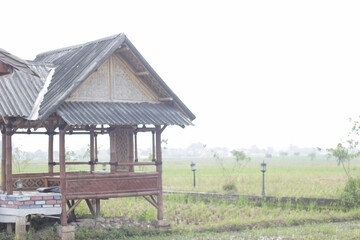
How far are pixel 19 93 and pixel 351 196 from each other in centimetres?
996

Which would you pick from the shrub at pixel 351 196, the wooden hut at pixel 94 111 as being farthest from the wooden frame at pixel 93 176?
the shrub at pixel 351 196

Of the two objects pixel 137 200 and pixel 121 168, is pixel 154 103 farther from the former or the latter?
pixel 137 200

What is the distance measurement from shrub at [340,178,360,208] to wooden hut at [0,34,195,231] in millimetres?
5745

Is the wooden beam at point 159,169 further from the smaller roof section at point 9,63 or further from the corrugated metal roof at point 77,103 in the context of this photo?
the smaller roof section at point 9,63

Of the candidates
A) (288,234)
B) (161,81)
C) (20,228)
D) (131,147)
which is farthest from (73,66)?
(288,234)

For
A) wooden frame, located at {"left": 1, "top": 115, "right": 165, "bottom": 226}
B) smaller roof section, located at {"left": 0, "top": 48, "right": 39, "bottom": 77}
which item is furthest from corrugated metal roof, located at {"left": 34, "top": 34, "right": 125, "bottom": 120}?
smaller roof section, located at {"left": 0, "top": 48, "right": 39, "bottom": 77}

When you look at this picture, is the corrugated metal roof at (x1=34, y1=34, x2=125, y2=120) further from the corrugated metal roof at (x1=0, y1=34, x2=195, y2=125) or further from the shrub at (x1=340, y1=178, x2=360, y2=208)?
the shrub at (x1=340, y1=178, x2=360, y2=208)

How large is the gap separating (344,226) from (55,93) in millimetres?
7735

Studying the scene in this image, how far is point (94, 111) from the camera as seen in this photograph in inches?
568

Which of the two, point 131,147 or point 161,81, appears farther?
point 131,147

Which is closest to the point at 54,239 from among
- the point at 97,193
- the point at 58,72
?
the point at 97,193

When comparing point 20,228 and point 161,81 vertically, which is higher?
point 161,81

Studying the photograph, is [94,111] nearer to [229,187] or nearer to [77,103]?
[77,103]

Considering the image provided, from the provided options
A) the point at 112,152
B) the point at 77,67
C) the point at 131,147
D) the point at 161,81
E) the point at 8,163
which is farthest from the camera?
the point at 131,147
